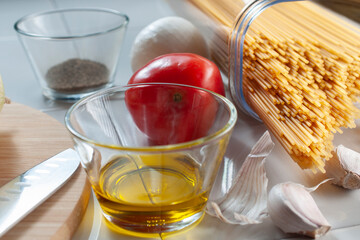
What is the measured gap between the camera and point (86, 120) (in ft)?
1.54

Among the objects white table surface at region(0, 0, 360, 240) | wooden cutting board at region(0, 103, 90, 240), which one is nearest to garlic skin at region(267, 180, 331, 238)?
white table surface at region(0, 0, 360, 240)

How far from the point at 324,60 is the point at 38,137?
38cm

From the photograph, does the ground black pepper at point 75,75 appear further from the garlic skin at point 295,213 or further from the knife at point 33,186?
the garlic skin at point 295,213

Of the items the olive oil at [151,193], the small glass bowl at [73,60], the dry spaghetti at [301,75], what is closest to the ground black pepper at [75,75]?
the small glass bowl at [73,60]

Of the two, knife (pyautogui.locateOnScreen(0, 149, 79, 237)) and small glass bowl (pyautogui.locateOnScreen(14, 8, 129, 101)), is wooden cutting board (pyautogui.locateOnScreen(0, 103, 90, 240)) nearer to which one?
knife (pyautogui.locateOnScreen(0, 149, 79, 237))

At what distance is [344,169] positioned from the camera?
0.48 m

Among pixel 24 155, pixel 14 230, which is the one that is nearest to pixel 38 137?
pixel 24 155

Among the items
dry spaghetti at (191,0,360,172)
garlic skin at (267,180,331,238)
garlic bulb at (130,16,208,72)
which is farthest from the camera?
garlic bulb at (130,16,208,72)

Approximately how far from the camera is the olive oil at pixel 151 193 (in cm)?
41

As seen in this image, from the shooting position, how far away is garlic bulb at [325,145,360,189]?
0.48 meters

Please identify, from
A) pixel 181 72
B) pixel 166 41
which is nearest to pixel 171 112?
pixel 181 72

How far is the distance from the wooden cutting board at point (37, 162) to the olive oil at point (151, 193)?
0.04 m

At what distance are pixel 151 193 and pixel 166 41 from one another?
365 mm

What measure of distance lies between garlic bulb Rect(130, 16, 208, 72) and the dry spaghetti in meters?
0.07
